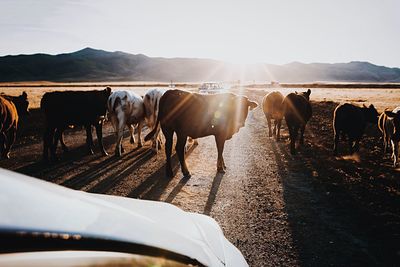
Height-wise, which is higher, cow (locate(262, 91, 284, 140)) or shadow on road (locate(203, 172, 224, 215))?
cow (locate(262, 91, 284, 140))

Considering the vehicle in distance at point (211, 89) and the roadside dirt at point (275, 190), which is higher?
the vehicle in distance at point (211, 89)

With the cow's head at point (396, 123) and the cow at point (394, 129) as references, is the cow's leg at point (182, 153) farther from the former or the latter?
the cow's head at point (396, 123)

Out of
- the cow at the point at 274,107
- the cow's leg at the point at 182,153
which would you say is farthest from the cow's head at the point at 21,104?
the cow at the point at 274,107

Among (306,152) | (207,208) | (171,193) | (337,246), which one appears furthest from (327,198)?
(306,152)

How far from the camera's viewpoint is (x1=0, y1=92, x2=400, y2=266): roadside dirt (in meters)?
4.84

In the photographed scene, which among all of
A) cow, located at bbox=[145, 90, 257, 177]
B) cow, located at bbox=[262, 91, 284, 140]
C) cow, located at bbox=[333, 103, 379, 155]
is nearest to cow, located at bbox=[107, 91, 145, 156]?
cow, located at bbox=[145, 90, 257, 177]

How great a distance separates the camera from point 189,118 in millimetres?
9094

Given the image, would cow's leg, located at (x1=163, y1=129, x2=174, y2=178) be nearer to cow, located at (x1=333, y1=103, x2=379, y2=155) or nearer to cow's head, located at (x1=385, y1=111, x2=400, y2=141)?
cow, located at (x1=333, y1=103, x2=379, y2=155)

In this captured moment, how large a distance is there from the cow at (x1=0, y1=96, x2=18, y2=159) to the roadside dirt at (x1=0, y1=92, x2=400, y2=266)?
37 cm

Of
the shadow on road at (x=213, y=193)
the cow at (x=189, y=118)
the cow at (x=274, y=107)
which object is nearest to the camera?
the shadow on road at (x=213, y=193)

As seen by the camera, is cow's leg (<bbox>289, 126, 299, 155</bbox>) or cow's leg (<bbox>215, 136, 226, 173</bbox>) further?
cow's leg (<bbox>289, 126, 299, 155</bbox>)

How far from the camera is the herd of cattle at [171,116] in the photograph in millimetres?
9109

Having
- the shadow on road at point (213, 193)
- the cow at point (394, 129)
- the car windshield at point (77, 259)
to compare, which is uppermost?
the car windshield at point (77, 259)

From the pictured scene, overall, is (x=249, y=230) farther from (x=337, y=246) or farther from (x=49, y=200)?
(x=49, y=200)
